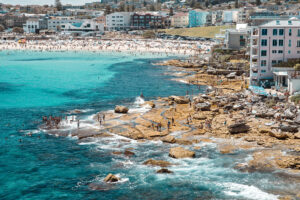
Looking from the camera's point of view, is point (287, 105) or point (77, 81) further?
point (77, 81)

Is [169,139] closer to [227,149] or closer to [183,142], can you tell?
[183,142]

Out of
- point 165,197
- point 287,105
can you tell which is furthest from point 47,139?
point 287,105

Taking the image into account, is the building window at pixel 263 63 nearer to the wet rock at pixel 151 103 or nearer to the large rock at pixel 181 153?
the wet rock at pixel 151 103

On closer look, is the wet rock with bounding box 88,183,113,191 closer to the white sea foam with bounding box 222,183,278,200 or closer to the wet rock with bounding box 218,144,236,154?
the white sea foam with bounding box 222,183,278,200

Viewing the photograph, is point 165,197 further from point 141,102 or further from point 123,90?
point 123,90

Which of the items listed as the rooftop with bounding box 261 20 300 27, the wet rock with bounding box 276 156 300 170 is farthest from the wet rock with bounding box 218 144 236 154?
the rooftop with bounding box 261 20 300 27

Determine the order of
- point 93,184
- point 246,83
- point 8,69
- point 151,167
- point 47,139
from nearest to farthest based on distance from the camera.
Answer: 1. point 93,184
2. point 151,167
3. point 47,139
4. point 246,83
5. point 8,69

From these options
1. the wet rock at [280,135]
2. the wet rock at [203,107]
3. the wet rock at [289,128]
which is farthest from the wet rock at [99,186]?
the wet rock at [203,107]

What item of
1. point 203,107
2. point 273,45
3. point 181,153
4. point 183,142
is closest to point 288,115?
point 203,107
